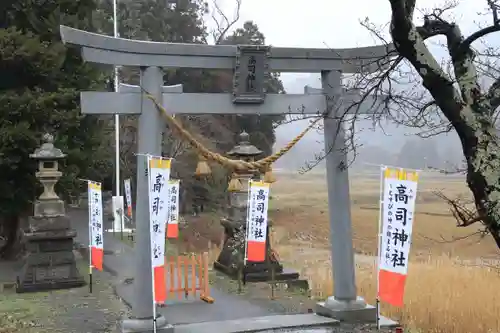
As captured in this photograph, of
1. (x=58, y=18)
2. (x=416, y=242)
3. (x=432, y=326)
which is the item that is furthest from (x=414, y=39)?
(x=416, y=242)

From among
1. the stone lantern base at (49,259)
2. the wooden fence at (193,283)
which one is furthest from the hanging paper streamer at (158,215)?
the stone lantern base at (49,259)

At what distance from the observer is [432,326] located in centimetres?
905

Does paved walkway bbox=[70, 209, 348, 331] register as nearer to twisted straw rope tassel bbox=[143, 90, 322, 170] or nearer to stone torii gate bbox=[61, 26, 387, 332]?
stone torii gate bbox=[61, 26, 387, 332]

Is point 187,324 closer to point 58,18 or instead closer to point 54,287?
point 54,287

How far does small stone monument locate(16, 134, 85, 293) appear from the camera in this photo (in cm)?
1226

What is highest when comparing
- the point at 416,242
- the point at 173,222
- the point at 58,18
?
the point at 58,18

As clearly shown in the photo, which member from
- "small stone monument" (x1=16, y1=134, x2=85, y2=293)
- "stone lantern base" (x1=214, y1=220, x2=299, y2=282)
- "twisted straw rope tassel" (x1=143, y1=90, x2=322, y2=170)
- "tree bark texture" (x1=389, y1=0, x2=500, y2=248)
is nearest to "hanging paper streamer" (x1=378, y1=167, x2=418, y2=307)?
"twisted straw rope tassel" (x1=143, y1=90, x2=322, y2=170)

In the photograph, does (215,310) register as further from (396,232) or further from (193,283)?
(396,232)

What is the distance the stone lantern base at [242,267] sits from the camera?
512 inches

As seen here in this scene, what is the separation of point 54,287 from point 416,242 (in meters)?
17.6

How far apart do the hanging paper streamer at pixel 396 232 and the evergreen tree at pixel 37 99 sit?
9.44 metres

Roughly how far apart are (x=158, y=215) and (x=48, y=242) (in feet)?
18.3

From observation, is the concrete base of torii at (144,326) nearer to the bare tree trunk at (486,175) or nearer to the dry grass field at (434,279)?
the dry grass field at (434,279)

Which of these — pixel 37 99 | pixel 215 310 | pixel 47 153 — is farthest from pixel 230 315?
pixel 37 99
